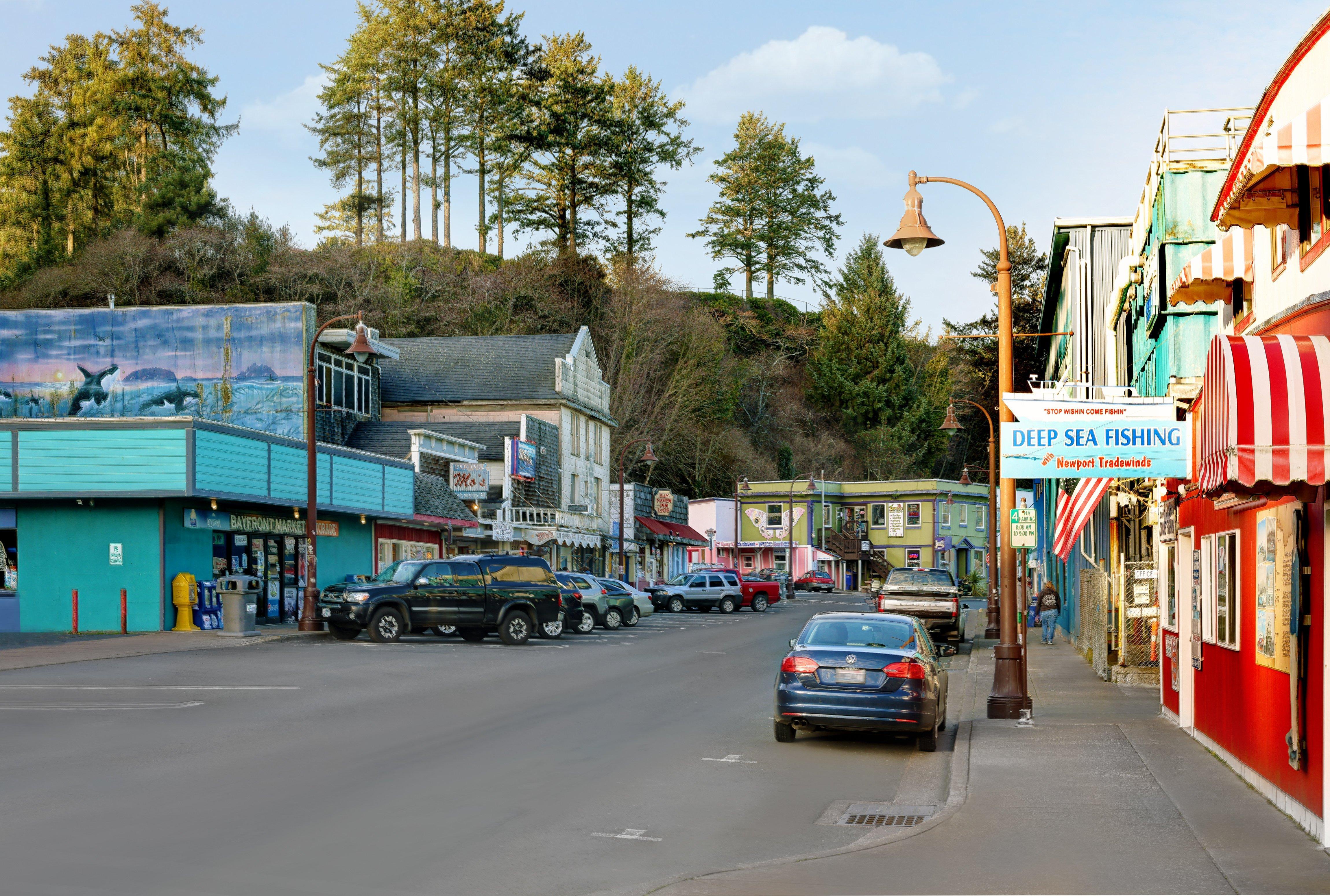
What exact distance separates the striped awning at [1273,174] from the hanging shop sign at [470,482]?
132 feet

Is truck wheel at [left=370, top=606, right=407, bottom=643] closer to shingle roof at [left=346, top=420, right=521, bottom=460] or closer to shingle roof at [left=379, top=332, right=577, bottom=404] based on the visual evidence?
shingle roof at [left=346, top=420, right=521, bottom=460]

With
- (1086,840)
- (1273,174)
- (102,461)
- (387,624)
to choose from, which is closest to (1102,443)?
(1273,174)

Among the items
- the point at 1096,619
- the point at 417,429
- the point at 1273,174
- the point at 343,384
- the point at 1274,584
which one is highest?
the point at 343,384

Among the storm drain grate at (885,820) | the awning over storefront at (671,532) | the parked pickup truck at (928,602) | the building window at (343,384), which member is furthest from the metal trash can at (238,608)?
the awning over storefront at (671,532)

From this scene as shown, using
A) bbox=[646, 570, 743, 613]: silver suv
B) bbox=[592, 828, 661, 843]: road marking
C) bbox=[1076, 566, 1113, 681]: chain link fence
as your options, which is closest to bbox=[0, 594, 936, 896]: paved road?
bbox=[592, 828, 661, 843]: road marking

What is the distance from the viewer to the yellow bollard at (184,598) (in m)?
32.5

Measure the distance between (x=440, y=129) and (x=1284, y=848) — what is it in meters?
68.8

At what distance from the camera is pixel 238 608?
3109 centimetres

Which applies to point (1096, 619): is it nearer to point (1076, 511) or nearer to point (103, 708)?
point (1076, 511)

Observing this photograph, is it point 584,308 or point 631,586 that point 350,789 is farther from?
point 584,308

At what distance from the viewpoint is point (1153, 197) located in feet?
70.6

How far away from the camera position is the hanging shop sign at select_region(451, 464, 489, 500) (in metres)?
49.6

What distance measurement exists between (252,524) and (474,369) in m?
23.6

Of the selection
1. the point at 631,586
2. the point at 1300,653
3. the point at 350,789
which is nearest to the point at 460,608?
the point at 631,586
